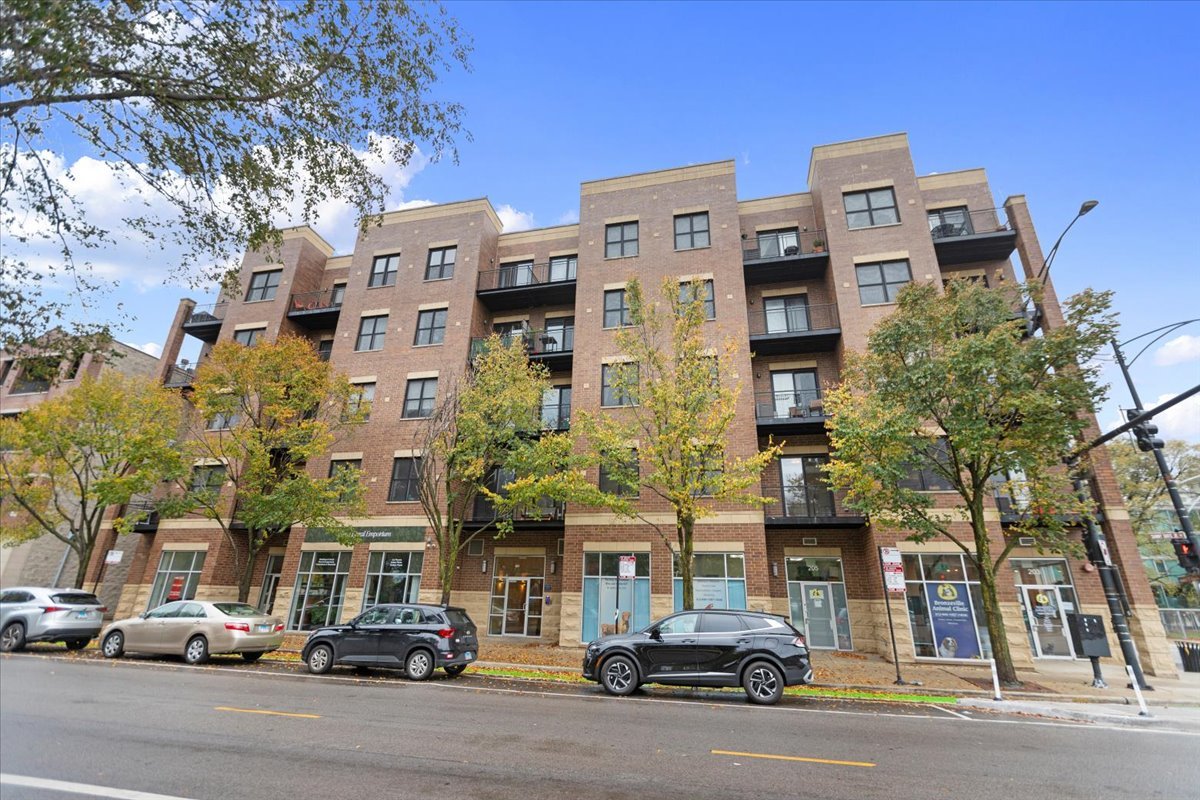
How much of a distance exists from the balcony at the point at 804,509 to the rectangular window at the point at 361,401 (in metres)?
15.3

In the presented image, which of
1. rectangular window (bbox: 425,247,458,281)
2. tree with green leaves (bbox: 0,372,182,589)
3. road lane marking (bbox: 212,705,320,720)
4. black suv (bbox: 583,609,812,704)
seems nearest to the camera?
road lane marking (bbox: 212,705,320,720)

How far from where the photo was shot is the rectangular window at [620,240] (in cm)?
2334

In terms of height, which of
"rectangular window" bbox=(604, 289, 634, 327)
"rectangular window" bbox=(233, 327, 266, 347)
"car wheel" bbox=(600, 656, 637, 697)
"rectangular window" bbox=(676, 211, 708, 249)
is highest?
"rectangular window" bbox=(676, 211, 708, 249)

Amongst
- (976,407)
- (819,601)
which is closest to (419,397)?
(819,601)

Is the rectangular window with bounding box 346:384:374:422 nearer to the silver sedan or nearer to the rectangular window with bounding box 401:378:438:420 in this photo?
the rectangular window with bounding box 401:378:438:420

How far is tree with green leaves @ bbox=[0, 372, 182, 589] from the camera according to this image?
2022 centimetres

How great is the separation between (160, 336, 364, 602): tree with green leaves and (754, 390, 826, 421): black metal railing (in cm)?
1500

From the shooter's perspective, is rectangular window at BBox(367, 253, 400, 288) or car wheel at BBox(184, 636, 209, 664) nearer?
car wheel at BBox(184, 636, 209, 664)

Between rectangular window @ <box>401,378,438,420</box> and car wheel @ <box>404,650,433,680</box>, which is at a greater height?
rectangular window @ <box>401,378,438,420</box>

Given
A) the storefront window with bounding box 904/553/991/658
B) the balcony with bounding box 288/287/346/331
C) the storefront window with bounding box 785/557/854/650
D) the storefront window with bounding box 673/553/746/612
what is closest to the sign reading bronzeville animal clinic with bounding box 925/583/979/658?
the storefront window with bounding box 904/553/991/658

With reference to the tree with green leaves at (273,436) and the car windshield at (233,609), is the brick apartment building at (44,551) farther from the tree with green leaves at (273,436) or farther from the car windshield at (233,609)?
the car windshield at (233,609)

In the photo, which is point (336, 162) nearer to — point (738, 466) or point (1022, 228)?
point (738, 466)

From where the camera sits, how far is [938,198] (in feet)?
73.0

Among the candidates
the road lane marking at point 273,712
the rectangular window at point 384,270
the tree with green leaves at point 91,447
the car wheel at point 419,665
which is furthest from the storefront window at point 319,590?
the road lane marking at point 273,712
